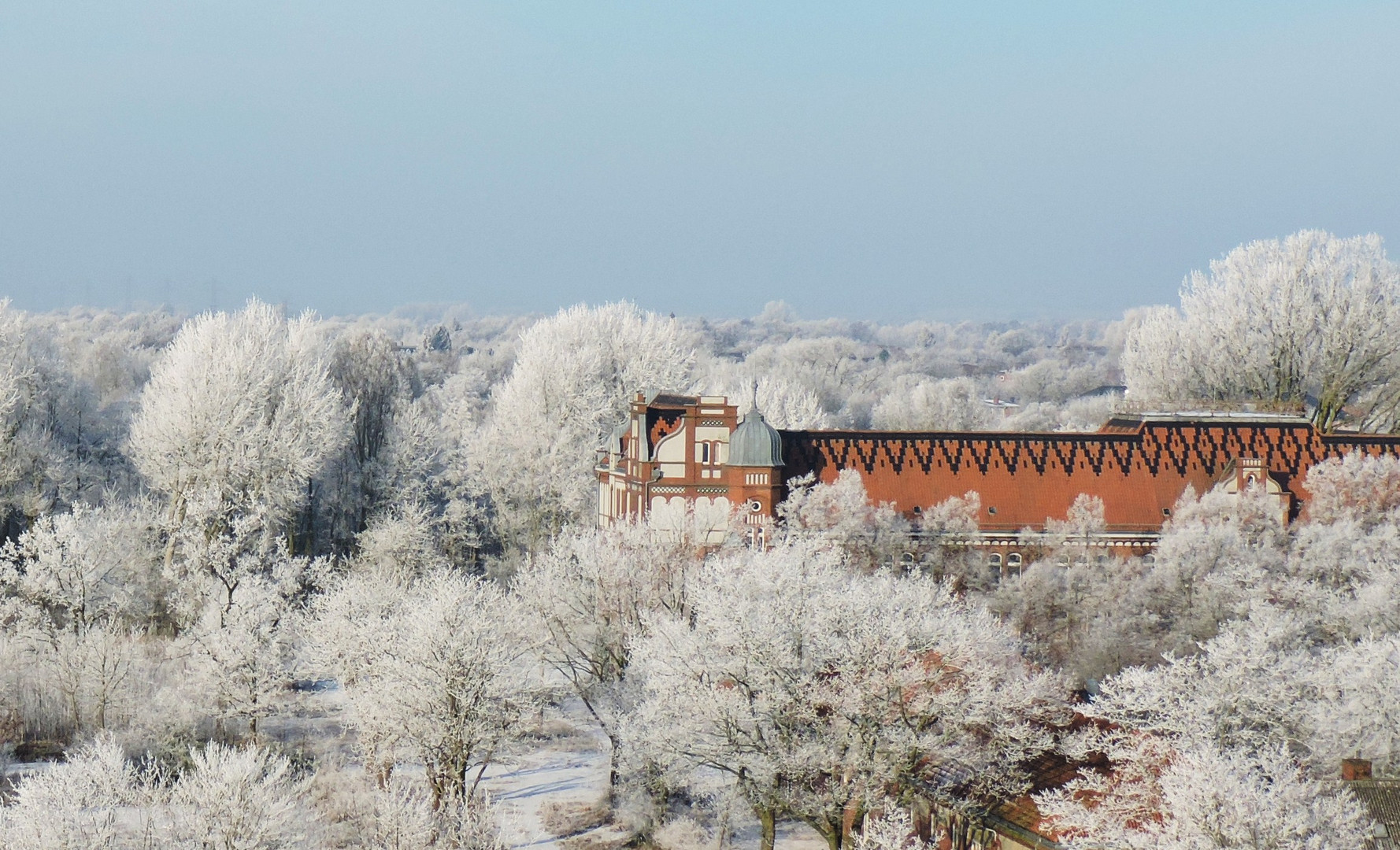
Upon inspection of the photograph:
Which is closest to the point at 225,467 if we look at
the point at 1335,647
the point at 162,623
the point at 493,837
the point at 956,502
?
the point at 162,623

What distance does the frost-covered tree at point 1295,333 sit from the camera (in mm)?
65375

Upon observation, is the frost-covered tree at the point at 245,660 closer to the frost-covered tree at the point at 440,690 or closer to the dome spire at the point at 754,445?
the frost-covered tree at the point at 440,690

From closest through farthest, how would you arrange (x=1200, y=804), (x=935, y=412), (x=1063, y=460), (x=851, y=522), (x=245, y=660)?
(x=1200, y=804)
(x=245, y=660)
(x=851, y=522)
(x=1063, y=460)
(x=935, y=412)

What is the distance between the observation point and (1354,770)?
1076 inches

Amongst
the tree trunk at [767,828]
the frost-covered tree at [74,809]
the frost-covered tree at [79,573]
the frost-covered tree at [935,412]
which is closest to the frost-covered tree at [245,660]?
the frost-covered tree at [79,573]

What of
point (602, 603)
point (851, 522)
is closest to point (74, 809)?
point (602, 603)

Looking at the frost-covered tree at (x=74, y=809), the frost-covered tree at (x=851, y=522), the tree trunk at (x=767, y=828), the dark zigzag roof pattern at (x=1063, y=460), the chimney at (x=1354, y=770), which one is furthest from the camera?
the dark zigzag roof pattern at (x=1063, y=460)

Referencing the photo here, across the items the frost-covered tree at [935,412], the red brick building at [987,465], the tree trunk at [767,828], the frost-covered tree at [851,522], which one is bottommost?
the tree trunk at [767,828]

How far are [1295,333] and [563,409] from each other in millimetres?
33294

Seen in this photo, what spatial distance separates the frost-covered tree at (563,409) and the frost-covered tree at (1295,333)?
24612 millimetres

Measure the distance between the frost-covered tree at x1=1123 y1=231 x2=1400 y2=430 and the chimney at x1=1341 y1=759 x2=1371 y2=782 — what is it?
40392mm

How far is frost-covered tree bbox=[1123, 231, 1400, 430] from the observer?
6538cm

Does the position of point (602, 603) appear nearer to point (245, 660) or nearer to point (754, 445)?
point (245, 660)

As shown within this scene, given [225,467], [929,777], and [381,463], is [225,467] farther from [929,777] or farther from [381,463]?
[929,777]
